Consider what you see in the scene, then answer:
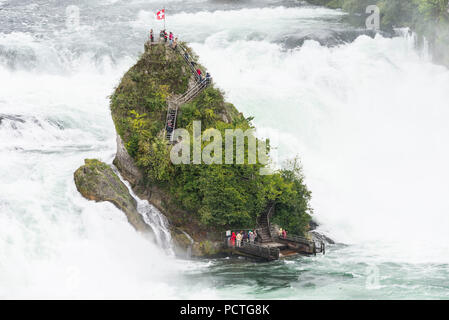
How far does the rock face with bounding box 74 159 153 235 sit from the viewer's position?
3431cm

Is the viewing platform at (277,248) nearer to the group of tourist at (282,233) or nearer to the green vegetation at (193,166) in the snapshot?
the group of tourist at (282,233)

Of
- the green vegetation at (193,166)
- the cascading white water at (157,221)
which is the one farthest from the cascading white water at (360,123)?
the cascading white water at (157,221)

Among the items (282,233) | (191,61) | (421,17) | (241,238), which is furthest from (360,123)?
(241,238)

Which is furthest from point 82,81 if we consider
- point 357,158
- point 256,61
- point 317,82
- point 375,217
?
point 375,217

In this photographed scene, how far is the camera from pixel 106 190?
114 feet

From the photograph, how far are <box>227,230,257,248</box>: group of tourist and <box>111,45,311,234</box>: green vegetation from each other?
0.59 m

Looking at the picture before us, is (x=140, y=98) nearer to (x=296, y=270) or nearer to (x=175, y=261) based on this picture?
(x=175, y=261)

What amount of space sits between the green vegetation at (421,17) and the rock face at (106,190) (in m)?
53.0

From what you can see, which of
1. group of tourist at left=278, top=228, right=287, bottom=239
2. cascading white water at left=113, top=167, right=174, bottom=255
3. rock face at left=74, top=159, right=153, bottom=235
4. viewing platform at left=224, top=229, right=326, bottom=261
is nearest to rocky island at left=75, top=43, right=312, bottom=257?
rock face at left=74, top=159, right=153, bottom=235

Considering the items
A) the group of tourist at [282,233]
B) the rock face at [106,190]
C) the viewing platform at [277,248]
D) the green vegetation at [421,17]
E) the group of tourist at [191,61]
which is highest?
the green vegetation at [421,17]

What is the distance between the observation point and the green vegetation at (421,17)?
72312mm

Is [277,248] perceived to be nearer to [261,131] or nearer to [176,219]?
[176,219]

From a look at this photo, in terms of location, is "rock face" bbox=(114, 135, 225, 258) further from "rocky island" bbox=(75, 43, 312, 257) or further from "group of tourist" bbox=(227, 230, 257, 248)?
"group of tourist" bbox=(227, 230, 257, 248)

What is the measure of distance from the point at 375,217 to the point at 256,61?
A: 25.9 m
